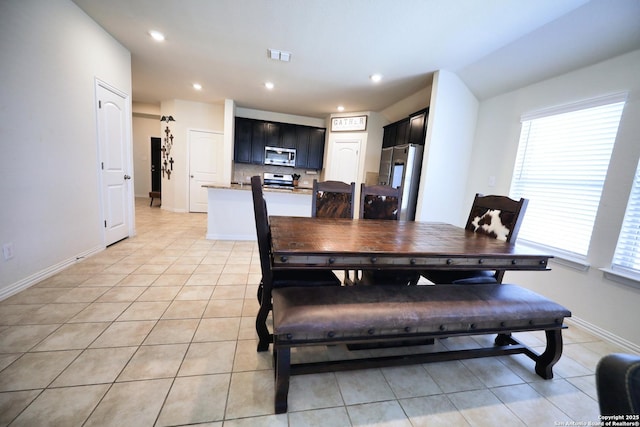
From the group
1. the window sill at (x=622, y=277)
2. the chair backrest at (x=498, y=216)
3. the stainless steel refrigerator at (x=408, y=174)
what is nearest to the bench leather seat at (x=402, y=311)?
the chair backrest at (x=498, y=216)

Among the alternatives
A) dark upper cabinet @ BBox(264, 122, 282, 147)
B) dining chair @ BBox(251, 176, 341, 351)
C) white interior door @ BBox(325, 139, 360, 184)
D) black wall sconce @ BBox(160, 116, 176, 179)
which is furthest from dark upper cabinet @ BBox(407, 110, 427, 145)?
black wall sconce @ BBox(160, 116, 176, 179)

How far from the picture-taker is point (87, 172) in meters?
2.57

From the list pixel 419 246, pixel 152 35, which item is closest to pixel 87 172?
pixel 152 35

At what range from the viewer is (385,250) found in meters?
1.26

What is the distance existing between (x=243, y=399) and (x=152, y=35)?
360 cm

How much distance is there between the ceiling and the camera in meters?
1.91

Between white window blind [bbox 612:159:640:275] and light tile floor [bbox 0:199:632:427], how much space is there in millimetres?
632

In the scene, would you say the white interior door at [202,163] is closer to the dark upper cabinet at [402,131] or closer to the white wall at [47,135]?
the white wall at [47,135]

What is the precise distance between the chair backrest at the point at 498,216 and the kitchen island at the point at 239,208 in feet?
7.20

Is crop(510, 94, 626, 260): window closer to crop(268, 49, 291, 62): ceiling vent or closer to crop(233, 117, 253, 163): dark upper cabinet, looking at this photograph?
crop(268, 49, 291, 62): ceiling vent

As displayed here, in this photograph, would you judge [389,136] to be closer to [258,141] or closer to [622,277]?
[258,141]

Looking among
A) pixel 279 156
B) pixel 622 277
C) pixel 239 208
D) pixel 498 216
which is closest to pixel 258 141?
pixel 279 156

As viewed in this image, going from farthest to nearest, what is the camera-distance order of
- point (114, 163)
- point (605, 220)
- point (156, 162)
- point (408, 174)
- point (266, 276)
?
point (156, 162), point (408, 174), point (114, 163), point (605, 220), point (266, 276)

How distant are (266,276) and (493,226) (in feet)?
5.83
